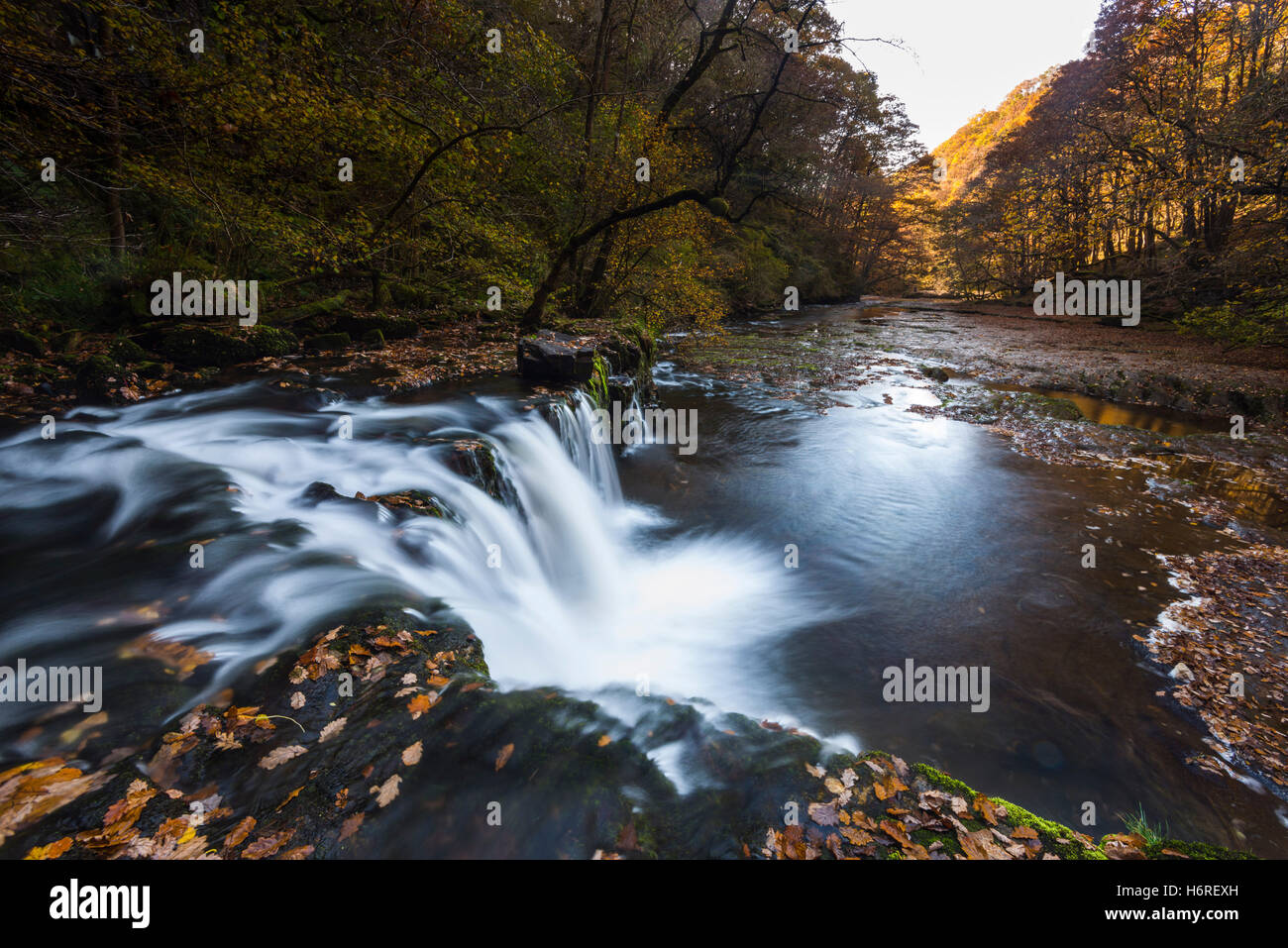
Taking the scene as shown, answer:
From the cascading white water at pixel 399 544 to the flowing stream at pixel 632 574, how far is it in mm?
31

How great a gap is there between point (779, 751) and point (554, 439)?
5823 mm

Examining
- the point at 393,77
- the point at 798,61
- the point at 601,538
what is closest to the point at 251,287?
the point at 393,77

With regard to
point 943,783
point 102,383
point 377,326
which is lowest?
point 943,783

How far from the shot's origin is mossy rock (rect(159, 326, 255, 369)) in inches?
306

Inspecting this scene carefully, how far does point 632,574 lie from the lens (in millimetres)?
7055

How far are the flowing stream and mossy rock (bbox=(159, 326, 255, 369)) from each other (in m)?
1.20

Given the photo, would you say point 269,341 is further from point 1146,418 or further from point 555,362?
point 1146,418

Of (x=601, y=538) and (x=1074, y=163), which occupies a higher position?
(x=1074, y=163)

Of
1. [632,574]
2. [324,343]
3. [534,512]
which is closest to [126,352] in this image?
[324,343]

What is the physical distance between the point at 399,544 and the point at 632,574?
11.0 ft

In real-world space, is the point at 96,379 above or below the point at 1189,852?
above

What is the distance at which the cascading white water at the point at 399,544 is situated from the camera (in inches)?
144

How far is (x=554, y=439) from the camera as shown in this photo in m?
7.87
